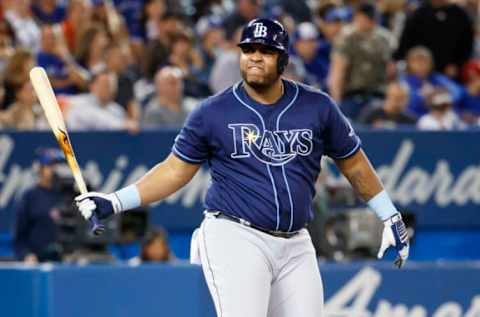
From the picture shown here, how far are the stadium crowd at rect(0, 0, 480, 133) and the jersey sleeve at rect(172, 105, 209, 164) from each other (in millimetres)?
5769

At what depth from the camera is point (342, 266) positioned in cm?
925

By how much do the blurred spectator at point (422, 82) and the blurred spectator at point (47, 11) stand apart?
3.74 meters

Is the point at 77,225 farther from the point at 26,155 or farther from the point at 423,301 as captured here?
the point at 423,301

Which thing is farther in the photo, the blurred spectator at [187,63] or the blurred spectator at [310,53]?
the blurred spectator at [310,53]

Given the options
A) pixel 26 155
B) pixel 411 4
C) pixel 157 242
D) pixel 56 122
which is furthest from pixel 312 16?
pixel 56 122

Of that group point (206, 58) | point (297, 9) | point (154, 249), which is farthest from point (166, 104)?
point (297, 9)

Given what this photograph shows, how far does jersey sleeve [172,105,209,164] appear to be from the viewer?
23.0ft

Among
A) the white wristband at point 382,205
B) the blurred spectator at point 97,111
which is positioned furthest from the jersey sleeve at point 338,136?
the blurred spectator at point 97,111

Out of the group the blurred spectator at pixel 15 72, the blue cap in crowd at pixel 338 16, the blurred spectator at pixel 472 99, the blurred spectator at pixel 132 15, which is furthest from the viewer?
the blurred spectator at pixel 132 15

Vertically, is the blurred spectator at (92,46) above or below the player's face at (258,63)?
below

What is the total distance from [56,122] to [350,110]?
7.02 meters

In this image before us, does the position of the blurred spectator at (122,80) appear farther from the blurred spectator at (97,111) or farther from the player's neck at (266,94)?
the player's neck at (266,94)

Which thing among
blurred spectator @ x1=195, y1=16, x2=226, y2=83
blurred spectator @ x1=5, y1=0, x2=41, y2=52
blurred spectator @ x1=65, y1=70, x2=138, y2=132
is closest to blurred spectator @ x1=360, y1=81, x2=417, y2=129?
blurred spectator @ x1=195, y1=16, x2=226, y2=83

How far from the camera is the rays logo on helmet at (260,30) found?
690 centimetres
